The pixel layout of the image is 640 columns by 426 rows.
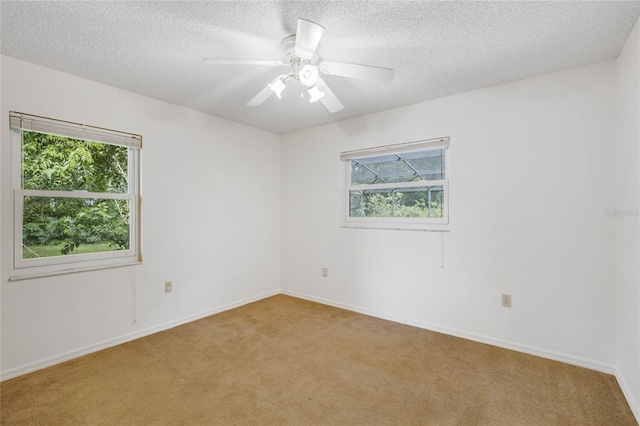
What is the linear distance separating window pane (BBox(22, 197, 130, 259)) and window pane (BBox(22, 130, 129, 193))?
0.41 ft

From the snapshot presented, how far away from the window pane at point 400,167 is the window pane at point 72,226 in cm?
250

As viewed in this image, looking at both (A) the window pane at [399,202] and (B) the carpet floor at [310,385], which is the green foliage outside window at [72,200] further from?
(A) the window pane at [399,202]

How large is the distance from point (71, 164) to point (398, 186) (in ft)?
10.1

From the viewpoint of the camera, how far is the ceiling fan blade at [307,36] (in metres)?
1.51

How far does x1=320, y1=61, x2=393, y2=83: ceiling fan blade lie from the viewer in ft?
6.17

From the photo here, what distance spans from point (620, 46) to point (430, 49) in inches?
49.5

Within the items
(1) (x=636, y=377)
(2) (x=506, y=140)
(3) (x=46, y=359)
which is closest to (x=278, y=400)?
(3) (x=46, y=359)

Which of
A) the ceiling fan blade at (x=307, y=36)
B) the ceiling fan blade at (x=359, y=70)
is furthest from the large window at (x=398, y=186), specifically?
the ceiling fan blade at (x=307, y=36)

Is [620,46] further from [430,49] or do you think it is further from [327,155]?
[327,155]

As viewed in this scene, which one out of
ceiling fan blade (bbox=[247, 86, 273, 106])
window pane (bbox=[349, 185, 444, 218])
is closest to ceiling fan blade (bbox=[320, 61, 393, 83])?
ceiling fan blade (bbox=[247, 86, 273, 106])

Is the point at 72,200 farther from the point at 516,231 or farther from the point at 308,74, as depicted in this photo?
the point at 516,231

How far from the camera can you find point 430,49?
6.95ft

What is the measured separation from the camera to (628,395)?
6.30 ft

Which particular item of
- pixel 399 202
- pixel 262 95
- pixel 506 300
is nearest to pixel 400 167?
pixel 399 202
